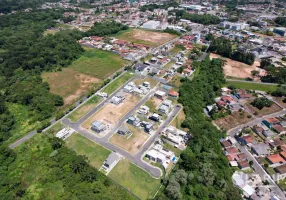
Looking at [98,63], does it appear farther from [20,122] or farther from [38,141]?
[38,141]

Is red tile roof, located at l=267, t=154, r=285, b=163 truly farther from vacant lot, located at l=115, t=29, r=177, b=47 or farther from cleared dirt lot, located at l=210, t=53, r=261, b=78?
vacant lot, located at l=115, t=29, r=177, b=47

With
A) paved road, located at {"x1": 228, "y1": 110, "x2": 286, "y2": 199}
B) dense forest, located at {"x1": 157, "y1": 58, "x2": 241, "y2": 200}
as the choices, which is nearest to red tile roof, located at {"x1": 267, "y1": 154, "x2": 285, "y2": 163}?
paved road, located at {"x1": 228, "y1": 110, "x2": 286, "y2": 199}

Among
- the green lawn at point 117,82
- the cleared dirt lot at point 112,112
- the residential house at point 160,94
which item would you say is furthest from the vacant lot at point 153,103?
the green lawn at point 117,82

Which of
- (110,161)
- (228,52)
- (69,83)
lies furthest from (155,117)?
(228,52)

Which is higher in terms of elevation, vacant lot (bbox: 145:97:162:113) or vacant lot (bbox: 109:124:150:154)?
vacant lot (bbox: 145:97:162:113)

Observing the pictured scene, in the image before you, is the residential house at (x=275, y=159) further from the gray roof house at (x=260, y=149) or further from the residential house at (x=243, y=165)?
the residential house at (x=243, y=165)
